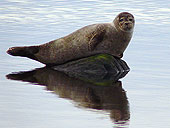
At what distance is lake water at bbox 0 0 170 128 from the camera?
9.84 meters

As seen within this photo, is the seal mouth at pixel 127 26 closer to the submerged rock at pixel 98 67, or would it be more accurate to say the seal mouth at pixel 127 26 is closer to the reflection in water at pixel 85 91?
the submerged rock at pixel 98 67

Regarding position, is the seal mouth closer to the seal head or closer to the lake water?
the seal head

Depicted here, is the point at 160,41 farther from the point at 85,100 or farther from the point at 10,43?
the point at 85,100

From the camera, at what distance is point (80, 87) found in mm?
12398

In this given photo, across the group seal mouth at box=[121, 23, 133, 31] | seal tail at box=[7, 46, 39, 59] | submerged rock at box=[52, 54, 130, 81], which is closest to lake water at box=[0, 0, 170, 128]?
seal tail at box=[7, 46, 39, 59]

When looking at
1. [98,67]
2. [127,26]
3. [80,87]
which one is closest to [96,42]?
[98,67]

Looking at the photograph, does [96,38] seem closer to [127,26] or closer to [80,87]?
[127,26]

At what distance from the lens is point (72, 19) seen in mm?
21531

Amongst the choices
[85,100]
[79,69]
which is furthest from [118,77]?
[85,100]

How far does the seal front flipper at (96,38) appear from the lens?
14438 millimetres

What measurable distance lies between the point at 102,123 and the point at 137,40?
8581 millimetres

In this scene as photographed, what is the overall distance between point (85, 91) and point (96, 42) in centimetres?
262

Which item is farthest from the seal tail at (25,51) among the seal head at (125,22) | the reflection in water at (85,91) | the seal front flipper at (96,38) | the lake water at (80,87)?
the seal head at (125,22)

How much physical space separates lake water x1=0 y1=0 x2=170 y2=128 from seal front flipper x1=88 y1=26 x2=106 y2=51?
0.94 m
